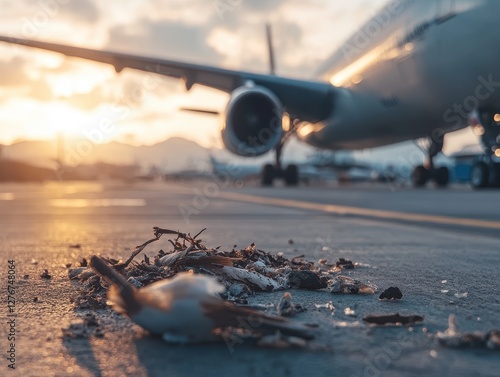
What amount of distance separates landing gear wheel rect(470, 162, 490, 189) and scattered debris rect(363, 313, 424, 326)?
35.4 ft

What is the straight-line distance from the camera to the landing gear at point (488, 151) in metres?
9.33

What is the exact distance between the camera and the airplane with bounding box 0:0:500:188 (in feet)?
26.8

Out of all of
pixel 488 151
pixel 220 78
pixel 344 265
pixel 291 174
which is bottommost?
pixel 344 265

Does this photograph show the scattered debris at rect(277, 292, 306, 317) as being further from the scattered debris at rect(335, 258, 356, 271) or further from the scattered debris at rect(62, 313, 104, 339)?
the scattered debris at rect(335, 258, 356, 271)

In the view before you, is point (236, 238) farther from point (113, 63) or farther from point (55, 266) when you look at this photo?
point (113, 63)

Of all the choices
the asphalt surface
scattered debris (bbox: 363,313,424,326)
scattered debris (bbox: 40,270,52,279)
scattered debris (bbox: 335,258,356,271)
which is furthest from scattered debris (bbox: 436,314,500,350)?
scattered debris (bbox: 40,270,52,279)

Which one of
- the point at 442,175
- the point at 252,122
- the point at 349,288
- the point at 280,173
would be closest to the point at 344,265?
the point at 349,288

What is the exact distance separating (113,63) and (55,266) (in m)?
9.73

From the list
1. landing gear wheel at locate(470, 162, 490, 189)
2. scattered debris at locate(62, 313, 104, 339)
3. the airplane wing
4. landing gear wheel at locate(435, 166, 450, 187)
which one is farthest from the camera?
landing gear wheel at locate(435, 166, 450, 187)

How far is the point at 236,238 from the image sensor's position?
10.4 feet

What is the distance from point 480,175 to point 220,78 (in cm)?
551

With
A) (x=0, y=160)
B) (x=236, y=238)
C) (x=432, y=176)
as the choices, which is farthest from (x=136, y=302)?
(x=0, y=160)

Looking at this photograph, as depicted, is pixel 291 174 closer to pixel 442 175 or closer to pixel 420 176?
pixel 420 176

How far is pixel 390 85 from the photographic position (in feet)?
32.6
